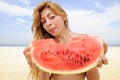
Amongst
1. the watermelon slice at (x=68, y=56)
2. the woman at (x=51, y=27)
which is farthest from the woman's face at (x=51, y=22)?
the watermelon slice at (x=68, y=56)

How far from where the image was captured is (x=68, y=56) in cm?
237

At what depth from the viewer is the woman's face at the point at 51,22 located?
285 cm

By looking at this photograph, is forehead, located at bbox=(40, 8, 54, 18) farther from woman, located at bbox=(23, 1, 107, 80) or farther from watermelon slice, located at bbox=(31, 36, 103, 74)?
watermelon slice, located at bbox=(31, 36, 103, 74)

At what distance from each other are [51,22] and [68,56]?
0.59 meters

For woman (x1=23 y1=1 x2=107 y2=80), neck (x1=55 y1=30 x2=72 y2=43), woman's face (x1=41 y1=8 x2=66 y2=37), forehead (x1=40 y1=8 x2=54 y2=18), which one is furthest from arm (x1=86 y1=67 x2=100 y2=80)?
forehead (x1=40 y1=8 x2=54 y2=18)

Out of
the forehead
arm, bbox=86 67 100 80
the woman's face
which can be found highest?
the forehead

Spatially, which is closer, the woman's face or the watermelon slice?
the watermelon slice

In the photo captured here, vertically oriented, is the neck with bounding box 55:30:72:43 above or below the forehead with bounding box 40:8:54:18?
below

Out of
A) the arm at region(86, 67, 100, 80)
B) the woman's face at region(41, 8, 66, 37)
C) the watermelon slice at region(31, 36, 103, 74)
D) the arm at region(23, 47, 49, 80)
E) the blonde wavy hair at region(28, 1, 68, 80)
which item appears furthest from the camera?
the arm at region(86, 67, 100, 80)

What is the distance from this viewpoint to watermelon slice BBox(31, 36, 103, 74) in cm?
233

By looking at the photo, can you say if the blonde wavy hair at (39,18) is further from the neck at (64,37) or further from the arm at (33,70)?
the neck at (64,37)

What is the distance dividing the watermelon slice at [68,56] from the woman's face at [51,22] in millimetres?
321

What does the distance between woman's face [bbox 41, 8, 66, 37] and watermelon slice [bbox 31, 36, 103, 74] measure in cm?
32

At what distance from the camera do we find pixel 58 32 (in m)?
2.94
